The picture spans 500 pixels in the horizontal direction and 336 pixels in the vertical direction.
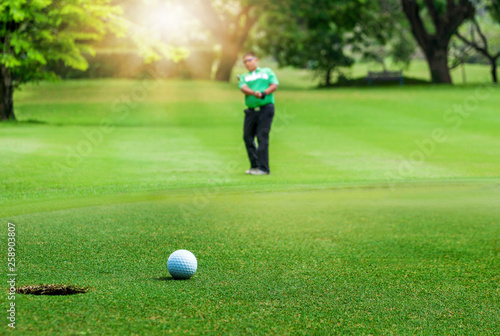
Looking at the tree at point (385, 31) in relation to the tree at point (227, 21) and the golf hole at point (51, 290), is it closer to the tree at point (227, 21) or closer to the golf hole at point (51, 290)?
the tree at point (227, 21)

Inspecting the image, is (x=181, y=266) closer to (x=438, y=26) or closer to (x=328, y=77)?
(x=438, y=26)

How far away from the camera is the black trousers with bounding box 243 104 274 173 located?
11953 mm

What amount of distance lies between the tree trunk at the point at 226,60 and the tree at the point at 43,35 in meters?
19.1

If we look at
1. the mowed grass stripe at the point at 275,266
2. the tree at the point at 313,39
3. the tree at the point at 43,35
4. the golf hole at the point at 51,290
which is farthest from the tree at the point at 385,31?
the golf hole at the point at 51,290

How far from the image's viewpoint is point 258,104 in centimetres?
1189

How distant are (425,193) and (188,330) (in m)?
6.66

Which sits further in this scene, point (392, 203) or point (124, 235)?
point (392, 203)

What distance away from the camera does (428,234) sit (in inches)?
281

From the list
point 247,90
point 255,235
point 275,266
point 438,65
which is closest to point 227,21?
point 438,65

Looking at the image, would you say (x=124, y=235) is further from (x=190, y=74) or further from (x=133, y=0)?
(x=190, y=74)

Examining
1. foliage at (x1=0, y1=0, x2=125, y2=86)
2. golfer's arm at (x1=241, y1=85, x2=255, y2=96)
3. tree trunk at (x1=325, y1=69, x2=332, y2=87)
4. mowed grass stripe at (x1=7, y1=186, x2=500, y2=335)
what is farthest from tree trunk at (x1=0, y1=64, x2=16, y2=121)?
tree trunk at (x1=325, y1=69, x2=332, y2=87)

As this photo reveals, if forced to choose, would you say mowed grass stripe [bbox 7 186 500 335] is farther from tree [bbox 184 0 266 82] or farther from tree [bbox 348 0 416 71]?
tree [bbox 348 0 416 71]

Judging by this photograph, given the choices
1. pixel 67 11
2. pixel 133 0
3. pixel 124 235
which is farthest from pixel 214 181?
pixel 133 0

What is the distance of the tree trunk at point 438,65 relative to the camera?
4109 cm
